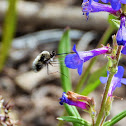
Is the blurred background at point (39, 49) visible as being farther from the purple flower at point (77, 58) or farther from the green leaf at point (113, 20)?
the purple flower at point (77, 58)

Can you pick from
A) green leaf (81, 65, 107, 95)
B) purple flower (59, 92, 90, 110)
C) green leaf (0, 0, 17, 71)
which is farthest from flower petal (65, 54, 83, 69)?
green leaf (0, 0, 17, 71)

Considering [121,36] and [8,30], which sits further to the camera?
[8,30]

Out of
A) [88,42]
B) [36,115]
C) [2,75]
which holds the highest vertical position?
[88,42]

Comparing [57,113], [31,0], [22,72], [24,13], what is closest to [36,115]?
[57,113]

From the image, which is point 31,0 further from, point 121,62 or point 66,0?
point 121,62

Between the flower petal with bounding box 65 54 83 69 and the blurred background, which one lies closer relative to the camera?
the flower petal with bounding box 65 54 83 69

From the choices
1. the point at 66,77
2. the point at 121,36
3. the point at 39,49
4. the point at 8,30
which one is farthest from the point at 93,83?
the point at 39,49

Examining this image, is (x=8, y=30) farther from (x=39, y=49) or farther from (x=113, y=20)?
(x=113, y=20)

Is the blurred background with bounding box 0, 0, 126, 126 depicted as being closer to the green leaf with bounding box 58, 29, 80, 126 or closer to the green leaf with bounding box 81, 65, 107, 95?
the green leaf with bounding box 58, 29, 80, 126
